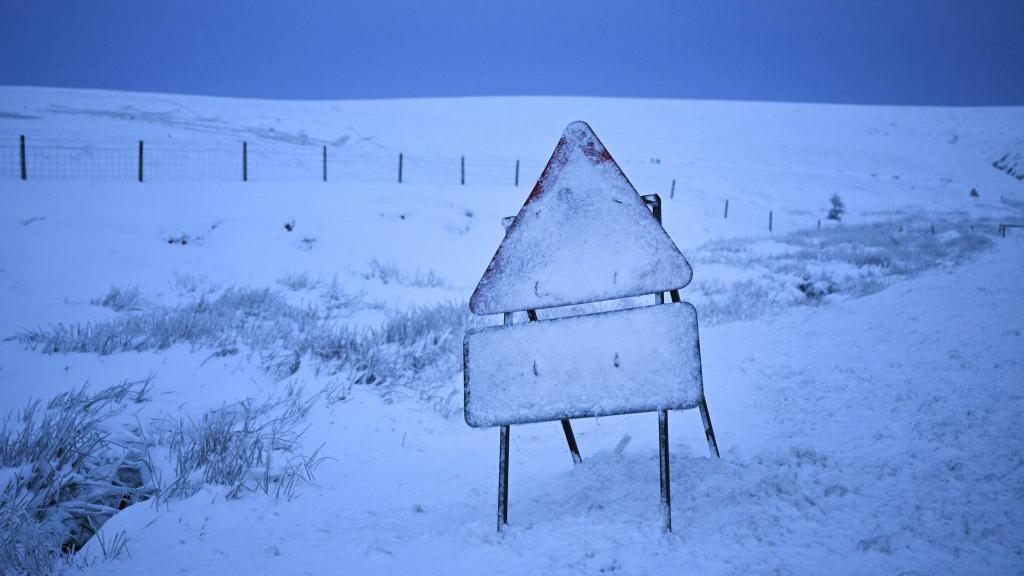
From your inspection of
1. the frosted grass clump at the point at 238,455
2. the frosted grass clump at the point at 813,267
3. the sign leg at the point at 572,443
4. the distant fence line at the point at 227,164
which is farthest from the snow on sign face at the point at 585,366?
the distant fence line at the point at 227,164

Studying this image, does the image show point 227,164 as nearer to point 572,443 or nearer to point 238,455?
point 238,455

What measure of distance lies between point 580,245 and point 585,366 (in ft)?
1.58

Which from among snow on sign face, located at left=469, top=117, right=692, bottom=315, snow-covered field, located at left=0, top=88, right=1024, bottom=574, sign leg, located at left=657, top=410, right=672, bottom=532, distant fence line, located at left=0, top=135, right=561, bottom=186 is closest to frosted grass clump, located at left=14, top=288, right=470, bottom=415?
snow-covered field, located at left=0, top=88, right=1024, bottom=574

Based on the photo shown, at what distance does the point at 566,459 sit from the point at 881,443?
5.33 feet

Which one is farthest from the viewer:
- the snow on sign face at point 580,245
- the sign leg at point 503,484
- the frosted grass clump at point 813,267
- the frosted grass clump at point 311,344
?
the frosted grass clump at point 813,267

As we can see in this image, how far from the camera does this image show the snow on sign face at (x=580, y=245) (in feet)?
6.87

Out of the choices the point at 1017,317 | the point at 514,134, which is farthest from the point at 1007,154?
the point at 1017,317

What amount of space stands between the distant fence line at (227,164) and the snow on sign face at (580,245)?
16742 millimetres

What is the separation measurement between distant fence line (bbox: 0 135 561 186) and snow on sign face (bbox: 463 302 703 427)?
1685 centimetres

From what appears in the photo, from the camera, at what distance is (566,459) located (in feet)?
10.8

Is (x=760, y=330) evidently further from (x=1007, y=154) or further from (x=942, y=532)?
(x=1007, y=154)

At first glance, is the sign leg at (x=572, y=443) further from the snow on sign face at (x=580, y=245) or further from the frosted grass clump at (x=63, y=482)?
the frosted grass clump at (x=63, y=482)

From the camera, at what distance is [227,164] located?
22.6 m

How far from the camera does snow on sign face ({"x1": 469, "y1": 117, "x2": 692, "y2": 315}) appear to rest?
2.09m
